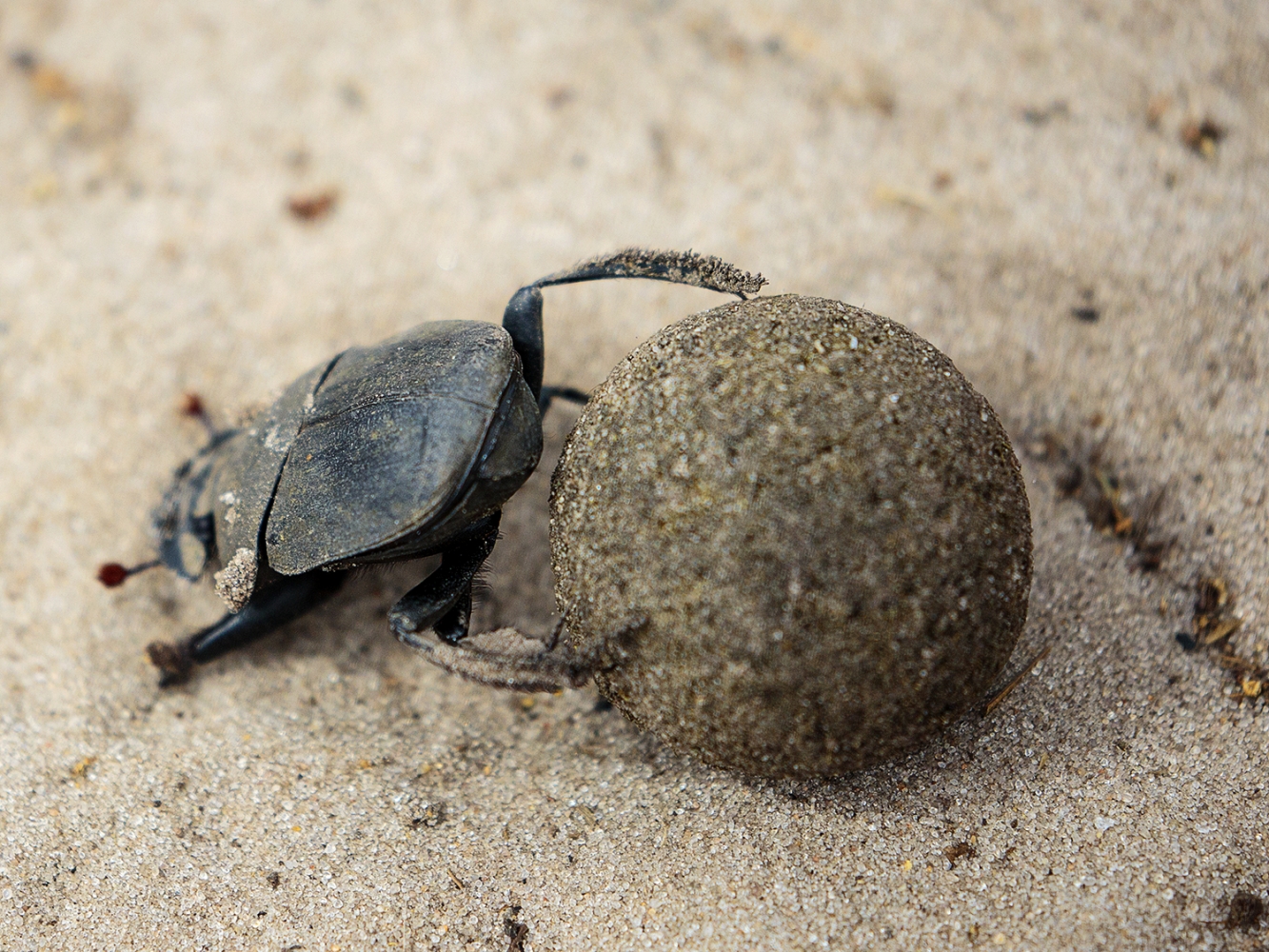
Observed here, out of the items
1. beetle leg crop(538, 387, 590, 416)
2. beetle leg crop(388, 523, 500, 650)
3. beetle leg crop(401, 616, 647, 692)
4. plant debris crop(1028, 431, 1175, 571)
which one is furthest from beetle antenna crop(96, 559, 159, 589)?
plant debris crop(1028, 431, 1175, 571)

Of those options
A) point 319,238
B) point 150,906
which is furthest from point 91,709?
point 319,238

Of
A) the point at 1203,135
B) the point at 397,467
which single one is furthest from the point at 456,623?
the point at 1203,135

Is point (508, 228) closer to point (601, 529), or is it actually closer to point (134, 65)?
point (601, 529)

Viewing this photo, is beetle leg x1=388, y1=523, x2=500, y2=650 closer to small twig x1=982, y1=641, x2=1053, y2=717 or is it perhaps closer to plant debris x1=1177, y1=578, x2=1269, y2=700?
small twig x1=982, y1=641, x2=1053, y2=717

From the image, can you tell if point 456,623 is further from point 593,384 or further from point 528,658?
point 593,384

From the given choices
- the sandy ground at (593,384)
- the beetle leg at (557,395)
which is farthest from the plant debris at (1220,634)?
the beetle leg at (557,395)

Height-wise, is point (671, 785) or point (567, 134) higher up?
point (567, 134)
